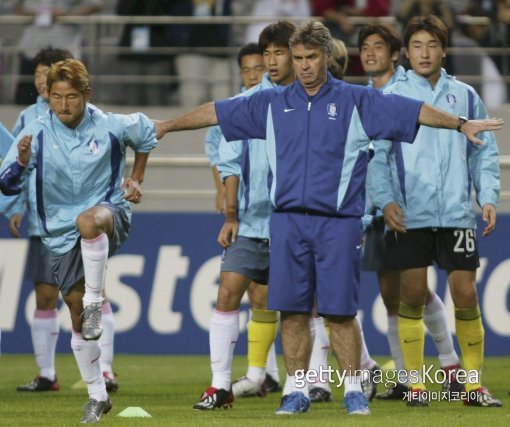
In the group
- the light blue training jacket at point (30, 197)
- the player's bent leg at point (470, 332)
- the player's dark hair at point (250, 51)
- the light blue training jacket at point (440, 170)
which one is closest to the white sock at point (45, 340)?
the light blue training jacket at point (30, 197)

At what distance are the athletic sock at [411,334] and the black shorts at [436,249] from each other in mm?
299

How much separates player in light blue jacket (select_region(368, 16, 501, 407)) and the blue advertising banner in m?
3.67

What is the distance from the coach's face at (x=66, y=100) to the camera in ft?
25.6

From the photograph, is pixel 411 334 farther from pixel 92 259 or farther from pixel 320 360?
pixel 92 259

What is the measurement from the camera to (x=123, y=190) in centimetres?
814

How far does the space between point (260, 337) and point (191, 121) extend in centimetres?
192

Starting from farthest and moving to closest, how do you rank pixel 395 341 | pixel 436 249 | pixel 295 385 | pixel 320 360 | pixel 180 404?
pixel 395 341 < pixel 320 360 < pixel 180 404 < pixel 436 249 < pixel 295 385

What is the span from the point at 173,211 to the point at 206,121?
4.86m

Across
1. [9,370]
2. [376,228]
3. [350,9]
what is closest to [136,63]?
[350,9]

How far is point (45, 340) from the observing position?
33.3 ft

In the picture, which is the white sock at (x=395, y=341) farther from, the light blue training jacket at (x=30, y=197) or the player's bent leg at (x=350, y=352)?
the light blue training jacket at (x=30, y=197)

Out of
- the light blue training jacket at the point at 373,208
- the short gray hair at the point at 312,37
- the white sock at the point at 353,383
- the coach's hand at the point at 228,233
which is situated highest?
the short gray hair at the point at 312,37

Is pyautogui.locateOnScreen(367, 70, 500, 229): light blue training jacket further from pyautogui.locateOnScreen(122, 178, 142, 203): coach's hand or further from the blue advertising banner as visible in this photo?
the blue advertising banner

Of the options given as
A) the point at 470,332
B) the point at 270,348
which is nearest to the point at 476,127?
the point at 470,332
